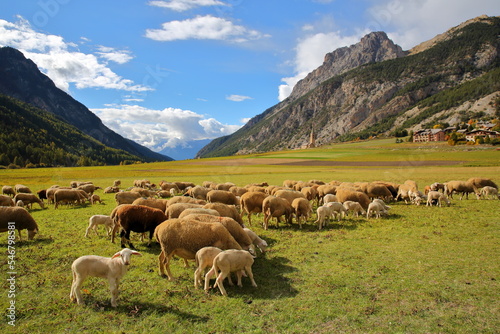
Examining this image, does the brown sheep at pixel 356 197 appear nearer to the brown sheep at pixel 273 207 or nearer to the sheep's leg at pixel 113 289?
the brown sheep at pixel 273 207

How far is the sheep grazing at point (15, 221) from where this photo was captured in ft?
35.9

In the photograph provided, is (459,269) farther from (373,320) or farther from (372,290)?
(373,320)

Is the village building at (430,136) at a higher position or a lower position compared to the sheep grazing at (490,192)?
higher

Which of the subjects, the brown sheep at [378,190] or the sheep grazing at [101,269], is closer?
the sheep grazing at [101,269]

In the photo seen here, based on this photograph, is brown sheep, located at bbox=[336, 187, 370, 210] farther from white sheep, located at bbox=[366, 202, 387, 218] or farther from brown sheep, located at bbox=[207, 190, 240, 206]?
brown sheep, located at bbox=[207, 190, 240, 206]

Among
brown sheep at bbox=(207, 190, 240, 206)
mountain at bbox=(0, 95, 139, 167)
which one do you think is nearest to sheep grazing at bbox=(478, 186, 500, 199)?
brown sheep at bbox=(207, 190, 240, 206)

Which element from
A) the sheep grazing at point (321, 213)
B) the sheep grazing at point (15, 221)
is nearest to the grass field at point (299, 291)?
the sheep grazing at point (15, 221)

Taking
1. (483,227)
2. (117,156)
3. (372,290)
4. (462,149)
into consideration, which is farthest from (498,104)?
(117,156)

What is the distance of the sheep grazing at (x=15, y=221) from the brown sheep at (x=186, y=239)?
23.6 ft

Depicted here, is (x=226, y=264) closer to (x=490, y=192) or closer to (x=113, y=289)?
(x=113, y=289)

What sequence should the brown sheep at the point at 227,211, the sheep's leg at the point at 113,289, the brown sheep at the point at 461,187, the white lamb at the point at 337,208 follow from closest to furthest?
the sheep's leg at the point at 113,289, the brown sheep at the point at 227,211, the white lamb at the point at 337,208, the brown sheep at the point at 461,187

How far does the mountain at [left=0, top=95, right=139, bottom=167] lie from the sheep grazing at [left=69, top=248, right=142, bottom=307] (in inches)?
5342

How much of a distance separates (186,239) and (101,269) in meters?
2.40

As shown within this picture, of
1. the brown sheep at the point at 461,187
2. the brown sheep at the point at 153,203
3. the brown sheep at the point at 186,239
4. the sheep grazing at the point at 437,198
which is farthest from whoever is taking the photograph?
the brown sheep at the point at 461,187
